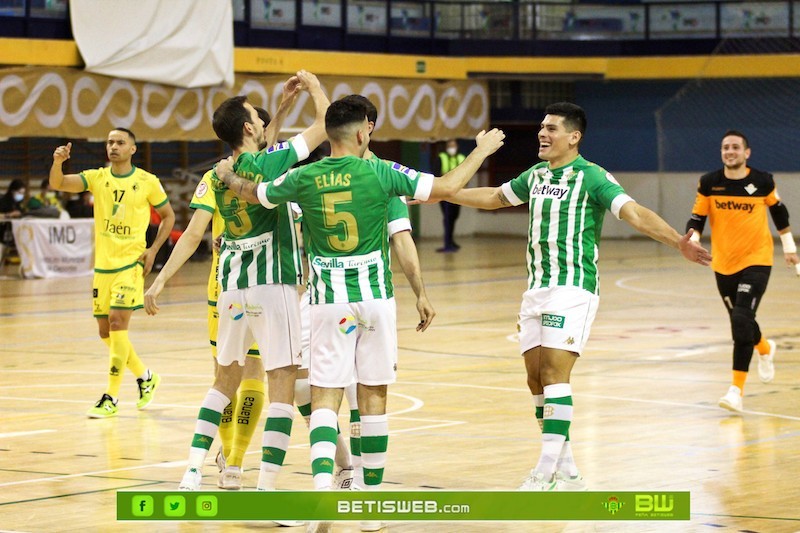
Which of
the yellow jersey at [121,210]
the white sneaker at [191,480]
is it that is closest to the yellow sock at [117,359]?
the yellow jersey at [121,210]

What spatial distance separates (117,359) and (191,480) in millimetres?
4077

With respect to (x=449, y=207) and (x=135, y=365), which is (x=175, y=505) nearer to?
(x=135, y=365)

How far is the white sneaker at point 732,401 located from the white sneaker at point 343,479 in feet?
14.1

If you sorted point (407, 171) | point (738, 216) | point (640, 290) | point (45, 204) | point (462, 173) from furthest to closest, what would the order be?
1. point (45, 204)
2. point (640, 290)
3. point (738, 216)
4. point (407, 171)
5. point (462, 173)

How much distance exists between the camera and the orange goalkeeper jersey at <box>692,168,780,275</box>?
476 inches

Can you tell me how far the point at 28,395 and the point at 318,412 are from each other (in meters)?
6.29

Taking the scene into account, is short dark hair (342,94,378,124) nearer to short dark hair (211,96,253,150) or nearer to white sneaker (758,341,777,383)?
short dark hair (211,96,253,150)

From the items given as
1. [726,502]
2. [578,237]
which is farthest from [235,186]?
[726,502]

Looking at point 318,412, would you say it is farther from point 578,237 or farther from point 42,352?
point 42,352

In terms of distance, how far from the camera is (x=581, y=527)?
7.75 m

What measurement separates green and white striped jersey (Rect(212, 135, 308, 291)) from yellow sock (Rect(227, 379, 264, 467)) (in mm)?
957

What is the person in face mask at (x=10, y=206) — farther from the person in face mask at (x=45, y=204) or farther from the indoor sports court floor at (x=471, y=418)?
the indoor sports court floor at (x=471, y=418)

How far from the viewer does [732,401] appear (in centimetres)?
1159

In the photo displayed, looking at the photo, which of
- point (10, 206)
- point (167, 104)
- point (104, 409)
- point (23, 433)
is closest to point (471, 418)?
point (104, 409)
